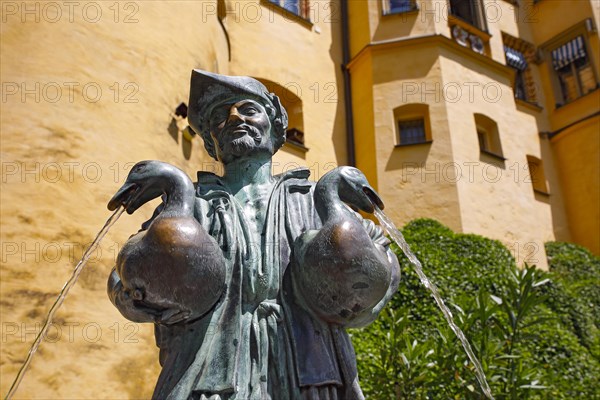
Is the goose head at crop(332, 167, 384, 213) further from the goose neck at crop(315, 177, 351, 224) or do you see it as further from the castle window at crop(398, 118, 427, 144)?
the castle window at crop(398, 118, 427, 144)

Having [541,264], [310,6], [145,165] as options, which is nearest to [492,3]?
[310,6]

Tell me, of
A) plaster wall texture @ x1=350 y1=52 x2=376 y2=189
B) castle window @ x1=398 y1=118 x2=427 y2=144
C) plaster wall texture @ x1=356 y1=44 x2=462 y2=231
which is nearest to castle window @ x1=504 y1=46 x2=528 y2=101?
plaster wall texture @ x1=356 y1=44 x2=462 y2=231

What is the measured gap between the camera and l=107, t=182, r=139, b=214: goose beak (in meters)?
2.08

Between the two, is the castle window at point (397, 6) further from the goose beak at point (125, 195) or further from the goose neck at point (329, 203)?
the goose beak at point (125, 195)

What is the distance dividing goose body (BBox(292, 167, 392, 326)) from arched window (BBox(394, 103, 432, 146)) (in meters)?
11.8

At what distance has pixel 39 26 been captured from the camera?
23.2 ft

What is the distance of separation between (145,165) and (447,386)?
13.6 ft

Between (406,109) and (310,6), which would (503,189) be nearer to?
(406,109)

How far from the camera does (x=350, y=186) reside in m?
2.10

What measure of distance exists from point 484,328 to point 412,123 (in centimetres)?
902

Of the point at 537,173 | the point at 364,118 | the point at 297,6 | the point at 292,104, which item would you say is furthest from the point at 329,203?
the point at 537,173

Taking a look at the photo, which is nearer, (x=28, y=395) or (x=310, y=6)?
(x=28, y=395)

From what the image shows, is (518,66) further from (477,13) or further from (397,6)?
(397,6)

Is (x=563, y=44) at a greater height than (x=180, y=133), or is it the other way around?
(x=563, y=44)
